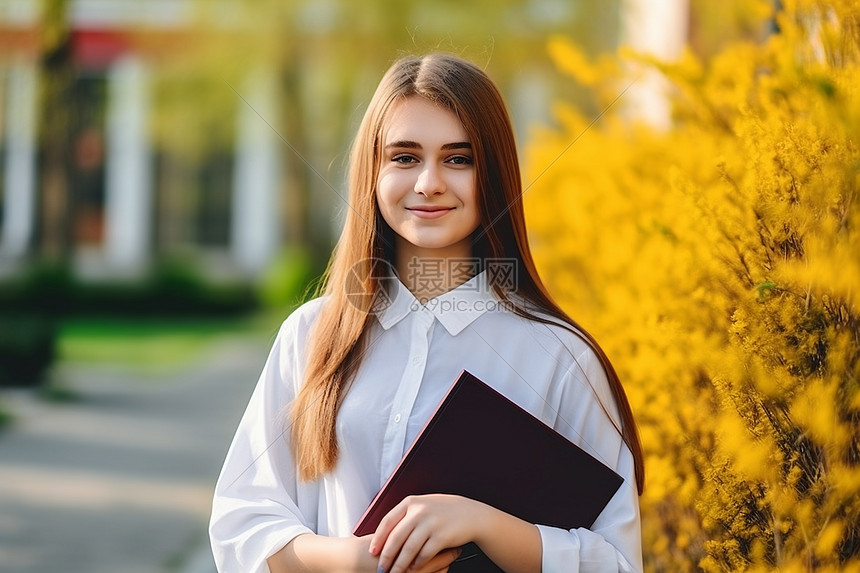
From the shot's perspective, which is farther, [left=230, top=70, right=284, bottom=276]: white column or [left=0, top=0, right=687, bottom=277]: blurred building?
[left=230, top=70, right=284, bottom=276]: white column

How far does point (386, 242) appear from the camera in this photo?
7.25 feet

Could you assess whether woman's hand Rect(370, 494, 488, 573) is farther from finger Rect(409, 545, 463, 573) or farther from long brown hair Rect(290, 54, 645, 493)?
long brown hair Rect(290, 54, 645, 493)

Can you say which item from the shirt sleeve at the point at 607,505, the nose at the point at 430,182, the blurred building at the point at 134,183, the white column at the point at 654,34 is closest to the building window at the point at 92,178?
the blurred building at the point at 134,183

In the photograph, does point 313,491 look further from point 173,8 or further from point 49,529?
point 173,8

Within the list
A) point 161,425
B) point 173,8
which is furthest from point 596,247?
point 173,8

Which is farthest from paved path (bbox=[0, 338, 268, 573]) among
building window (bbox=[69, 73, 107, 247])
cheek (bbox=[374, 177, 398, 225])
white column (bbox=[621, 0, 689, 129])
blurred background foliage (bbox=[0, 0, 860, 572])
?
building window (bbox=[69, 73, 107, 247])

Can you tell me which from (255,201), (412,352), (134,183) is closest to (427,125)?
(412,352)

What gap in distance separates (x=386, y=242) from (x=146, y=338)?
14.8 meters

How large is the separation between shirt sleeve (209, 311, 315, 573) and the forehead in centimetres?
45

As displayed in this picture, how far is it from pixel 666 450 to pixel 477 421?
122 centimetres

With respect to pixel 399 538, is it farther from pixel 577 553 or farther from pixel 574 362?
pixel 574 362

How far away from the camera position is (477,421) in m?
1.90

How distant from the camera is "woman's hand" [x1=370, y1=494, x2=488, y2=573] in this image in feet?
5.96

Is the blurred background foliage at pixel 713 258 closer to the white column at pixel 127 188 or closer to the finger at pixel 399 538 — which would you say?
the finger at pixel 399 538
